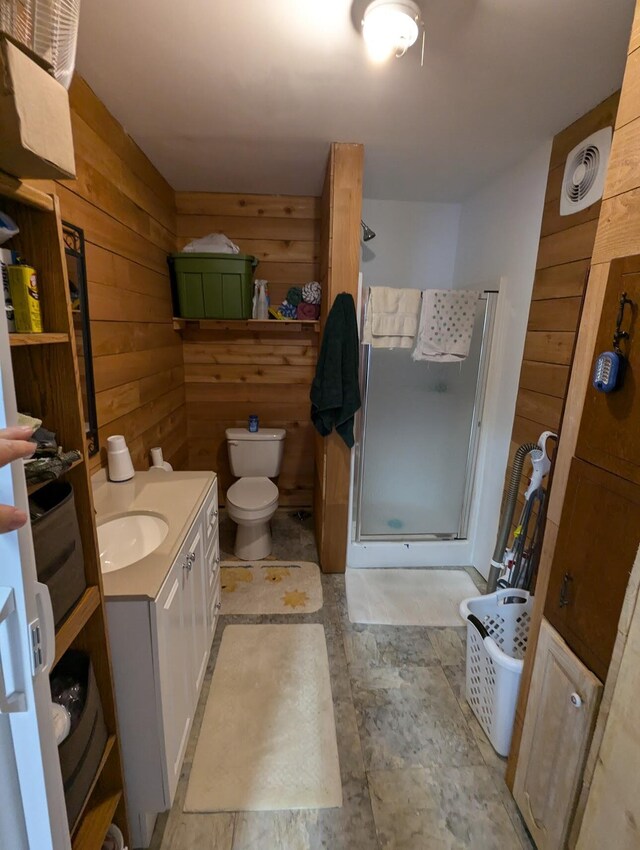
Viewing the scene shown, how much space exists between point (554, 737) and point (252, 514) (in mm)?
1708

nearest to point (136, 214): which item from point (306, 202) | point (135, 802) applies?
point (306, 202)

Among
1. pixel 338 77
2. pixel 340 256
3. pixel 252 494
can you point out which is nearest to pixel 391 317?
pixel 340 256

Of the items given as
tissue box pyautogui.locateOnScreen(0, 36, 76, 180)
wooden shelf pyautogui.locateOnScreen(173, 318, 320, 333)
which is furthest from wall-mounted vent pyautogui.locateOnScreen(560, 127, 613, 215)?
tissue box pyautogui.locateOnScreen(0, 36, 76, 180)

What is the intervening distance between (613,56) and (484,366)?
1.37 m

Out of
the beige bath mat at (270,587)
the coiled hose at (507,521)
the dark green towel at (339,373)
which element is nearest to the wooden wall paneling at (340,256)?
the dark green towel at (339,373)

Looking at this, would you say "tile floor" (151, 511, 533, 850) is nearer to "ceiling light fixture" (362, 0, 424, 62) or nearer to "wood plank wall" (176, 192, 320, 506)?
"wood plank wall" (176, 192, 320, 506)

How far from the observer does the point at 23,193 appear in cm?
65

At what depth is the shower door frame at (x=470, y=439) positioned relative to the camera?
2.29m

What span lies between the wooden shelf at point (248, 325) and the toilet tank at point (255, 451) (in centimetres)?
75

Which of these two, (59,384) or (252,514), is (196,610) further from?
(59,384)

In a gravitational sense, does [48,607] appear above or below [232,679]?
above

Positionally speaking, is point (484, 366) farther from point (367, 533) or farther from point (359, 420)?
point (367, 533)

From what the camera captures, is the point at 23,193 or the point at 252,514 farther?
the point at 252,514

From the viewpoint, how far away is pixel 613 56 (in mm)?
1306
